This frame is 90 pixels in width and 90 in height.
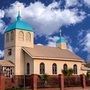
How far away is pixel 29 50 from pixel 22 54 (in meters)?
1.51

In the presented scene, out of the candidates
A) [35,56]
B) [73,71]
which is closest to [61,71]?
[73,71]

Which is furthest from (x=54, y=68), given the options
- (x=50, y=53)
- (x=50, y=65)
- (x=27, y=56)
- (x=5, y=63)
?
(x=5, y=63)

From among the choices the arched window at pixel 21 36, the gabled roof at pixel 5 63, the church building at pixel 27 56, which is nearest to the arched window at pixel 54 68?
the church building at pixel 27 56

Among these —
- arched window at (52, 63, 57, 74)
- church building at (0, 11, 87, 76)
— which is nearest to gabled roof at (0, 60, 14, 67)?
church building at (0, 11, 87, 76)

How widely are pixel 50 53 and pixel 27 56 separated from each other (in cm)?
497

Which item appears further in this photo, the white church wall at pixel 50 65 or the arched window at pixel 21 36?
the arched window at pixel 21 36

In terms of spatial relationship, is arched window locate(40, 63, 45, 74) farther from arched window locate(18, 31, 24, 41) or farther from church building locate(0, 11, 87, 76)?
arched window locate(18, 31, 24, 41)

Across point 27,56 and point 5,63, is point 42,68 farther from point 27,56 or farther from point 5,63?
point 5,63

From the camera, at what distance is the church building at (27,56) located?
59.2 m

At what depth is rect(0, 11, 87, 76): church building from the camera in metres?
59.2

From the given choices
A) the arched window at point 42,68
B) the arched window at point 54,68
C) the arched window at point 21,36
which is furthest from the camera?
the arched window at point 54,68

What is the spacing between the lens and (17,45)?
60.9 metres

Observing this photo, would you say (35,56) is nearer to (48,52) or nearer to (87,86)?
(48,52)

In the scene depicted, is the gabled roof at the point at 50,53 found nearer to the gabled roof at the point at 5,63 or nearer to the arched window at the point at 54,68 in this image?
the arched window at the point at 54,68
